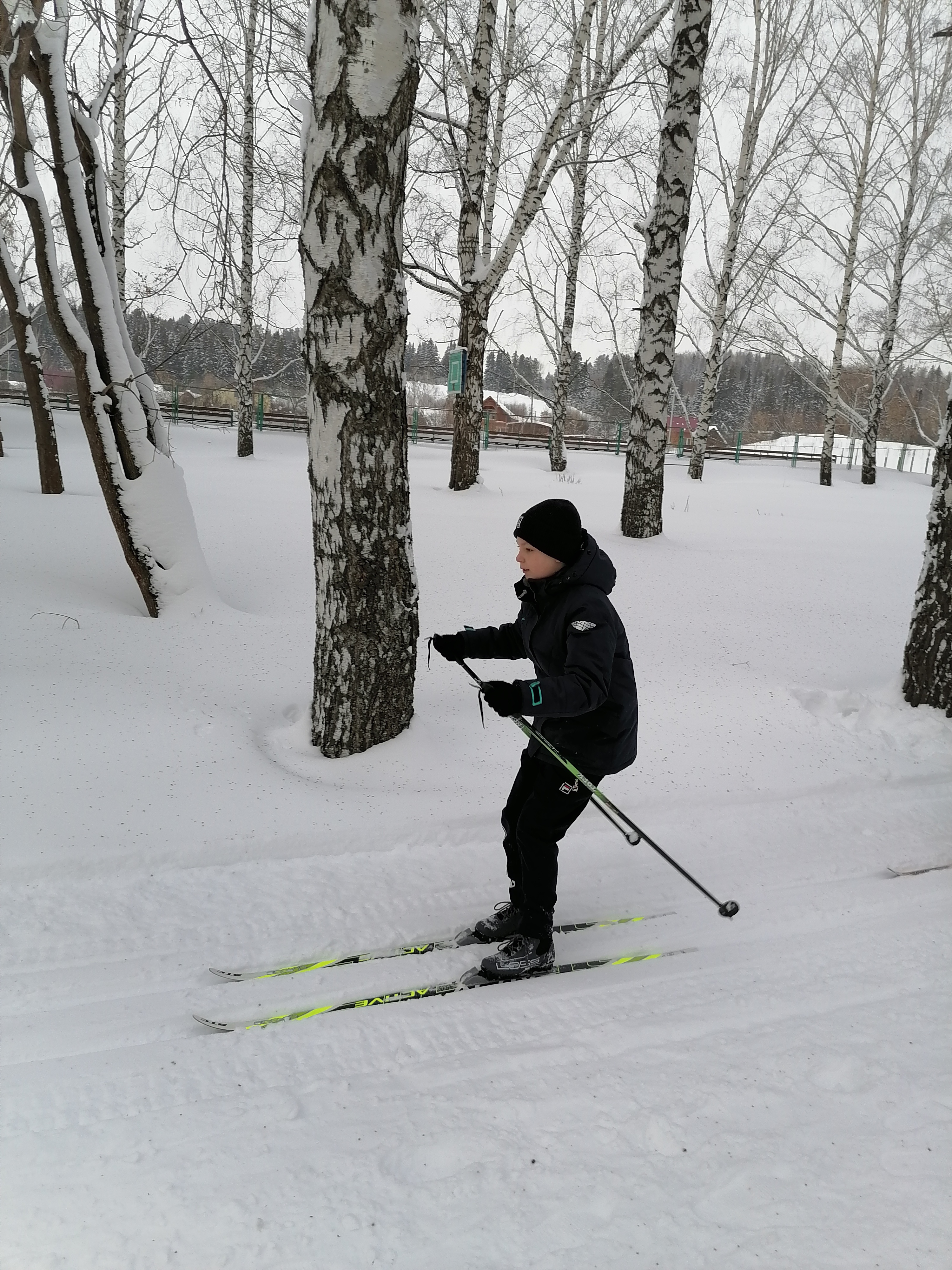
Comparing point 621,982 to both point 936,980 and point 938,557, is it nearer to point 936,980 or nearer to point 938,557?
point 936,980

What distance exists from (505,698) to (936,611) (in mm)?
3955

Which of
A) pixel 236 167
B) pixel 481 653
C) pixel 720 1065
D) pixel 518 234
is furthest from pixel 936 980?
pixel 518 234

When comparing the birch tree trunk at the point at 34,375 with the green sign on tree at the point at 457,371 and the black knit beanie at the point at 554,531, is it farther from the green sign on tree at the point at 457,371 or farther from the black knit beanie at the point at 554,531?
the black knit beanie at the point at 554,531

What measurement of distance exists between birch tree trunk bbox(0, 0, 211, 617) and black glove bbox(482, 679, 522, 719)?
3.82 meters

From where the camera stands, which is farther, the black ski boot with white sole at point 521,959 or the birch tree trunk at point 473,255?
the birch tree trunk at point 473,255

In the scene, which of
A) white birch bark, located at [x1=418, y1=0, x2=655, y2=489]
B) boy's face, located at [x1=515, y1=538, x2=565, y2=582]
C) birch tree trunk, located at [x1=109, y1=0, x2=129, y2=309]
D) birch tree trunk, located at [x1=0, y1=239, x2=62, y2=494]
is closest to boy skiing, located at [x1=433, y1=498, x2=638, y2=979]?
boy's face, located at [x1=515, y1=538, x2=565, y2=582]

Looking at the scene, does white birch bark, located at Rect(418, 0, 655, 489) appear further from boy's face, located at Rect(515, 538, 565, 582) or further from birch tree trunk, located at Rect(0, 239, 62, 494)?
boy's face, located at Rect(515, 538, 565, 582)

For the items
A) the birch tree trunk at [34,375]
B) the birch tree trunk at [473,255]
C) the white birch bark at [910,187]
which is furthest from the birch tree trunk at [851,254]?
the birch tree trunk at [34,375]

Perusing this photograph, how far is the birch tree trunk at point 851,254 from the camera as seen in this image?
17.3 metres

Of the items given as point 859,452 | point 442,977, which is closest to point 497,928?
point 442,977

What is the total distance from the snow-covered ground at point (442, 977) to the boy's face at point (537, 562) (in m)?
1.53

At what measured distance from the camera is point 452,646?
3.08m

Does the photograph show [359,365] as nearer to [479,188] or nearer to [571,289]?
[479,188]

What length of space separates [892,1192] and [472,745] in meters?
2.78
